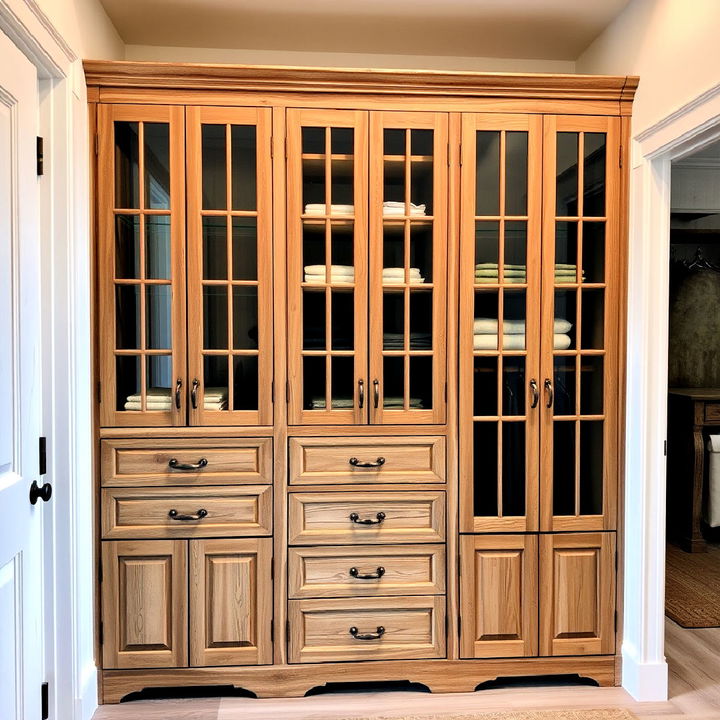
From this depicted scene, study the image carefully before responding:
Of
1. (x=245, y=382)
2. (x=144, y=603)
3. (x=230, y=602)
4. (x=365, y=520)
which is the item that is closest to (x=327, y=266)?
(x=245, y=382)

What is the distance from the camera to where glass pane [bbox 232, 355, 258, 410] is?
228cm

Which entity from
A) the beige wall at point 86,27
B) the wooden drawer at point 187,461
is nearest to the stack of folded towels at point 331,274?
the wooden drawer at point 187,461

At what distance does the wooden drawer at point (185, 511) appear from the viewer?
2.24 m

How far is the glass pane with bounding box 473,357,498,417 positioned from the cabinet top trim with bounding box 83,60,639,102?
1031mm

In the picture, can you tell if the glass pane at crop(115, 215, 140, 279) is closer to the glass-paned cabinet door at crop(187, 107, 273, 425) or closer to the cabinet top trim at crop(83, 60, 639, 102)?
the glass-paned cabinet door at crop(187, 107, 273, 425)

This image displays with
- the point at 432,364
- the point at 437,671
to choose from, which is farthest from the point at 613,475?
the point at 437,671

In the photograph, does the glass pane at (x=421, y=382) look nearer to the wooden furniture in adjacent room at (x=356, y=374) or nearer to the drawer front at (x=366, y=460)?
the wooden furniture in adjacent room at (x=356, y=374)

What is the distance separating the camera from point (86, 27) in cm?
214

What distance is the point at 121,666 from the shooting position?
2262 mm

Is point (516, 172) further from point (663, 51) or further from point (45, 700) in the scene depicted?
point (45, 700)

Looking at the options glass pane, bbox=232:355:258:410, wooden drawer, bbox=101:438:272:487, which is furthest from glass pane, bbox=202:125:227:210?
wooden drawer, bbox=101:438:272:487

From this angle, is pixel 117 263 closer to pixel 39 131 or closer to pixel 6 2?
pixel 39 131

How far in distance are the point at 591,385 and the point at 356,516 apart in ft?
3.50

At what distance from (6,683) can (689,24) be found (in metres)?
2.84
